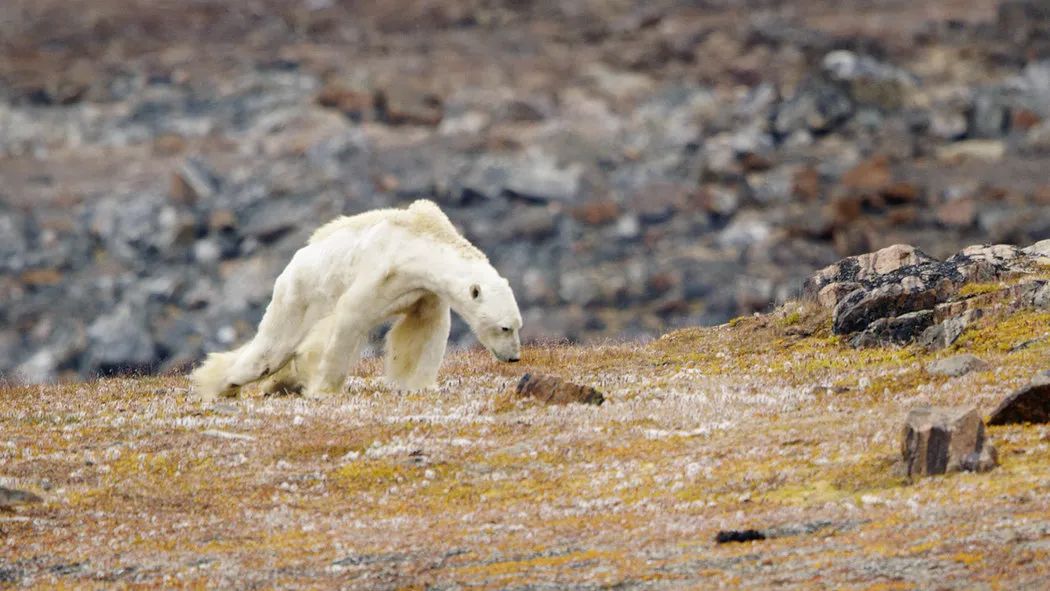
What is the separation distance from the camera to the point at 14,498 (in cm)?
1842

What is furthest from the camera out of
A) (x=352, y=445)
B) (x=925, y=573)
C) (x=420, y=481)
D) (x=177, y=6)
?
(x=177, y=6)

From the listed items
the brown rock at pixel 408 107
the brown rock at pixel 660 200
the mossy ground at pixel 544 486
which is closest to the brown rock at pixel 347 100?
the brown rock at pixel 408 107

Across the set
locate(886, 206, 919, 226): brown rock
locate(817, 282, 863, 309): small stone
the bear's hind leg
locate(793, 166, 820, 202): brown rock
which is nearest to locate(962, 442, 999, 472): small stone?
the bear's hind leg

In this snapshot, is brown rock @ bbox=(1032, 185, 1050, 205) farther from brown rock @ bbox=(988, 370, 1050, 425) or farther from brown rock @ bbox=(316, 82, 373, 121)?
brown rock @ bbox=(988, 370, 1050, 425)

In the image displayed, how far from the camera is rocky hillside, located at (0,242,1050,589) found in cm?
1502

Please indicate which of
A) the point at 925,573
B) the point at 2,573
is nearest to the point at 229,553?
the point at 2,573

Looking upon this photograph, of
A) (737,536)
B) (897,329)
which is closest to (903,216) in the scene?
(897,329)

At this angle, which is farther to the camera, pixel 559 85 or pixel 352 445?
pixel 559 85

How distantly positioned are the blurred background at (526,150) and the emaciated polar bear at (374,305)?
51811 mm

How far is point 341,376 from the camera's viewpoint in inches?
987

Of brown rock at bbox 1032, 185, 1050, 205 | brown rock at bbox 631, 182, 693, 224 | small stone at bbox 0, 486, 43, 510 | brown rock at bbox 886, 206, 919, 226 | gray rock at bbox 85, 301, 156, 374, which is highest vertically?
small stone at bbox 0, 486, 43, 510

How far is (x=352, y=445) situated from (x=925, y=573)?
27.7ft

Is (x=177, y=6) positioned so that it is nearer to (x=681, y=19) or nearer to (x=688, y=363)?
(x=681, y=19)

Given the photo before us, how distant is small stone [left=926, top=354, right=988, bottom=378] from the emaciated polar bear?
6.06 metres
